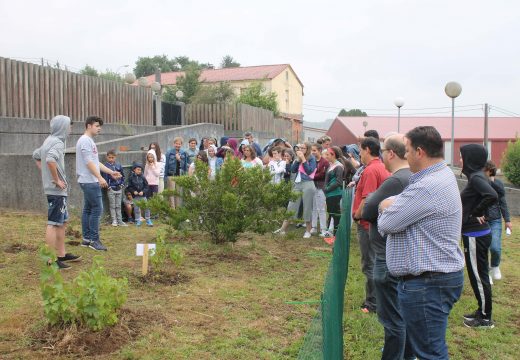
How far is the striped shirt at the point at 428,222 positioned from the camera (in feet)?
10.3

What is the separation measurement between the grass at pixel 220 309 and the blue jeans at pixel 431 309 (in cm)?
138

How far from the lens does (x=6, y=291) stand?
17.9ft

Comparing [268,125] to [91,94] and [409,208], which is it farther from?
[409,208]

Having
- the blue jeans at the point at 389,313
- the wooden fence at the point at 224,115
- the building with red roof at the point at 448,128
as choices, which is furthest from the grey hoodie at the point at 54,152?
the building with red roof at the point at 448,128

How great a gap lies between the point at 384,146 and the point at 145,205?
4014 millimetres

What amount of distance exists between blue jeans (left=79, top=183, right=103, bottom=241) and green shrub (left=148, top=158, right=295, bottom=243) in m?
0.78

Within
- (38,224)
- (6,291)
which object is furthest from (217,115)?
(6,291)

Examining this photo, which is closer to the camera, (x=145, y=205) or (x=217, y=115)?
(x=145, y=205)

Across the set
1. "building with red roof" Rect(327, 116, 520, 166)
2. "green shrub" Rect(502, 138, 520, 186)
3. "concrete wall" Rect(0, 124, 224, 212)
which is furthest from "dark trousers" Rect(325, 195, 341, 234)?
"building with red roof" Rect(327, 116, 520, 166)

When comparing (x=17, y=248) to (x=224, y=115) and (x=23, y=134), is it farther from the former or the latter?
(x=224, y=115)

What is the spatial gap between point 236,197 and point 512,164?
1804cm

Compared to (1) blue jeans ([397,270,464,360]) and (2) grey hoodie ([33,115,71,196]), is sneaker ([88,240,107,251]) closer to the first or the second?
(2) grey hoodie ([33,115,71,196])

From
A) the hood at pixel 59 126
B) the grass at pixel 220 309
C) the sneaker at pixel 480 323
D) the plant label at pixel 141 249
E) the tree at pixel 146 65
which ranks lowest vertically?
the sneaker at pixel 480 323

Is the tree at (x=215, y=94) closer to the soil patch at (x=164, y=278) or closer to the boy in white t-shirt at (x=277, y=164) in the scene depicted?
the boy in white t-shirt at (x=277, y=164)
